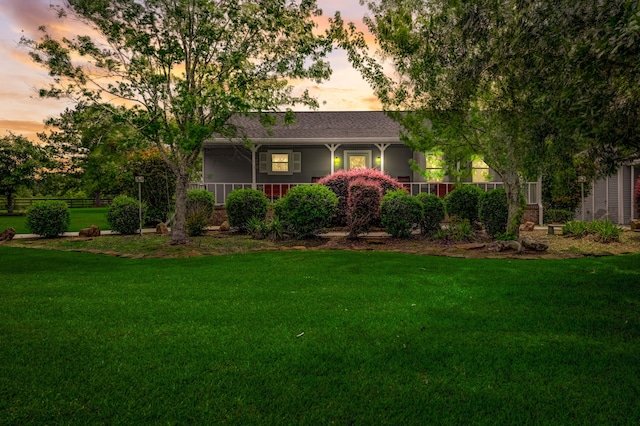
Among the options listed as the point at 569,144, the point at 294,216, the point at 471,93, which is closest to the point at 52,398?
the point at 569,144

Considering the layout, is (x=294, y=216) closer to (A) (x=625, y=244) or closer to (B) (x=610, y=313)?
(B) (x=610, y=313)

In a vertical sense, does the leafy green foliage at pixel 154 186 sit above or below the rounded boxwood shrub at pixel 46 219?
above

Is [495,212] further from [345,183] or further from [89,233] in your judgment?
[89,233]

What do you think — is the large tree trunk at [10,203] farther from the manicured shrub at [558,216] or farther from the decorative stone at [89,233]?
the manicured shrub at [558,216]

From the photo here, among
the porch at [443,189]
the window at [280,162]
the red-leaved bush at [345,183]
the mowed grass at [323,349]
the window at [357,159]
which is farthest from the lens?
the window at [280,162]

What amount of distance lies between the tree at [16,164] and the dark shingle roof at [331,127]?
63.6 ft

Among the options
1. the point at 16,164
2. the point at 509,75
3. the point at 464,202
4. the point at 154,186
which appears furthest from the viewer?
the point at 16,164

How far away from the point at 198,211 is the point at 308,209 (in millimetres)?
4219

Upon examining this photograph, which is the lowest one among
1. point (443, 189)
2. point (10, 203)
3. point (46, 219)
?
point (46, 219)

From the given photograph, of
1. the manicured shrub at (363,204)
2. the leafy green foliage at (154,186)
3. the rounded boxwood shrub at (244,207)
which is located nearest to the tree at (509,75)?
the manicured shrub at (363,204)

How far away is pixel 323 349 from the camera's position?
3.59 metres

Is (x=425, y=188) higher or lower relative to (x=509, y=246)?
higher

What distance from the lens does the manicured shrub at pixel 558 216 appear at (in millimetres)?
15852

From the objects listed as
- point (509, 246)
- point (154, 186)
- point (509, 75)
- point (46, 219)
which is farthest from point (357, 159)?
point (509, 75)
